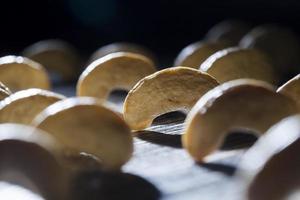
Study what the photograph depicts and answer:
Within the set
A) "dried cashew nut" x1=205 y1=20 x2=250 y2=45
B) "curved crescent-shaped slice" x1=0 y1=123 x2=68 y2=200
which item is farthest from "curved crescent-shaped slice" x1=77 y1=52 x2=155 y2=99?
"dried cashew nut" x1=205 y1=20 x2=250 y2=45

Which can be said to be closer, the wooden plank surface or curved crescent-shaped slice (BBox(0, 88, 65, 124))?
the wooden plank surface

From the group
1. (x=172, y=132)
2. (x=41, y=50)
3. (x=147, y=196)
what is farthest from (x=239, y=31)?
(x=147, y=196)

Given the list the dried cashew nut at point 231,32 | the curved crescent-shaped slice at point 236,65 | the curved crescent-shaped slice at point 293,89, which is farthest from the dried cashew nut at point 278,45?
the curved crescent-shaped slice at point 293,89

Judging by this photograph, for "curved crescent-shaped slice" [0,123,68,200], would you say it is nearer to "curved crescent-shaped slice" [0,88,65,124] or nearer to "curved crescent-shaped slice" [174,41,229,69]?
"curved crescent-shaped slice" [0,88,65,124]

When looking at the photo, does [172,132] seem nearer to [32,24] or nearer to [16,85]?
[16,85]

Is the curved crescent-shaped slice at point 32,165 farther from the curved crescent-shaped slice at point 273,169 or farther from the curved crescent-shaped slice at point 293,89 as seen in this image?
the curved crescent-shaped slice at point 293,89

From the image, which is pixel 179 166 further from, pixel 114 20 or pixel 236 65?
pixel 114 20

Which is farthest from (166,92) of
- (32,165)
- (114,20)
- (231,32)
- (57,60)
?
(114,20)
